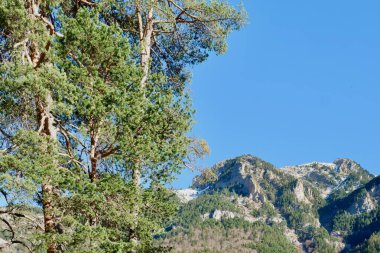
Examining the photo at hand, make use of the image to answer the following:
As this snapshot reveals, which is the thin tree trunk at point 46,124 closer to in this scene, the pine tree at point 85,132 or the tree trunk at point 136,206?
the pine tree at point 85,132

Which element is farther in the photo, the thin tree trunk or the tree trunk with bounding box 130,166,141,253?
the tree trunk with bounding box 130,166,141,253

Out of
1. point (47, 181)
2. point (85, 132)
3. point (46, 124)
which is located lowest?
point (47, 181)

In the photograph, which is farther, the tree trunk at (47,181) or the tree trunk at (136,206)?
the tree trunk at (136,206)

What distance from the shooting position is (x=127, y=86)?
35.7 ft

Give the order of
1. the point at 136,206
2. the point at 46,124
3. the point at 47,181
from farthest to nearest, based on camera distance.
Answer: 1. the point at 46,124
2. the point at 136,206
3. the point at 47,181

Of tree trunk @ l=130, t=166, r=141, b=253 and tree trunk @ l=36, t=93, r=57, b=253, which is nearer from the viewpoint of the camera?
tree trunk @ l=36, t=93, r=57, b=253

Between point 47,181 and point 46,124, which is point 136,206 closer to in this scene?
point 47,181

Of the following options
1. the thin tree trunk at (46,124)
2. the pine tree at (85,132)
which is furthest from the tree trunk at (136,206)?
the thin tree trunk at (46,124)

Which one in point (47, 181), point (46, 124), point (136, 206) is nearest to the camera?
point (47, 181)

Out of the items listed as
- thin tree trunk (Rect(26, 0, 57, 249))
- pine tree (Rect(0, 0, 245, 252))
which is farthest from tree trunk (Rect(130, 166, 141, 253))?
thin tree trunk (Rect(26, 0, 57, 249))

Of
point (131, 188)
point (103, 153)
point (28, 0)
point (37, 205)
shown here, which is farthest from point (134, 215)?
point (28, 0)

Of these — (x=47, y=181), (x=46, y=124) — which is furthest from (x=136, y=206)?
(x=46, y=124)

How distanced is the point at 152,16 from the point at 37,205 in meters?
7.88

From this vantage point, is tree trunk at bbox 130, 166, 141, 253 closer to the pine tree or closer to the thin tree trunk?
the pine tree
